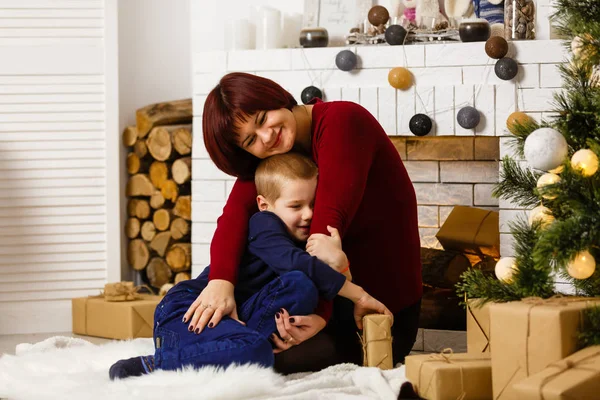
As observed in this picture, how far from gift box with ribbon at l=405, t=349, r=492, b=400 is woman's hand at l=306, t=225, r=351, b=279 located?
1.00ft

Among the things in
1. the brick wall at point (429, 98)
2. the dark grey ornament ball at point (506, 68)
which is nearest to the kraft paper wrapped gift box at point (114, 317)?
the brick wall at point (429, 98)

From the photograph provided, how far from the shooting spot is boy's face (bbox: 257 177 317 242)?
6.89 feet

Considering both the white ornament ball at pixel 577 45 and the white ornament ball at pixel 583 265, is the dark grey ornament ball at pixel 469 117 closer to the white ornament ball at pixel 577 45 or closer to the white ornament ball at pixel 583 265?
the white ornament ball at pixel 577 45

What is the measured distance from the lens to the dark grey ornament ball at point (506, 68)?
283 cm

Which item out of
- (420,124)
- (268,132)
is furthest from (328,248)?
(420,124)

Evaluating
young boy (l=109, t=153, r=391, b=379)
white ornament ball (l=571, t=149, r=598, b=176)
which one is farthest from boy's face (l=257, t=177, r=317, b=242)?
white ornament ball (l=571, t=149, r=598, b=176)

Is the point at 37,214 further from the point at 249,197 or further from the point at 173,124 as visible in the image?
the point at 249,197

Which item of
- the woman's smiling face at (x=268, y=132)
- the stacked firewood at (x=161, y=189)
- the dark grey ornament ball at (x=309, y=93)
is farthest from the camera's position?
the stacked firewood at (x=161, y=189)

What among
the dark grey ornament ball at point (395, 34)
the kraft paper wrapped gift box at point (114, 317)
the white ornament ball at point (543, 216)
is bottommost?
the kraft paper wrapped gift box at point (114, 317)

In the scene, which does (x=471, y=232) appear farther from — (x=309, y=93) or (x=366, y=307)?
(x=366, y=307)

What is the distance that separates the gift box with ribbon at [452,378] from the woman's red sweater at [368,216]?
440mm

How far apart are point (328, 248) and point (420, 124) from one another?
3.63 ft

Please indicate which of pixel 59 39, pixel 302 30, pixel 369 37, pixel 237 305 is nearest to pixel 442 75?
pixel 369 37

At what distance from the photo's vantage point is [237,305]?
2127 millimetres
